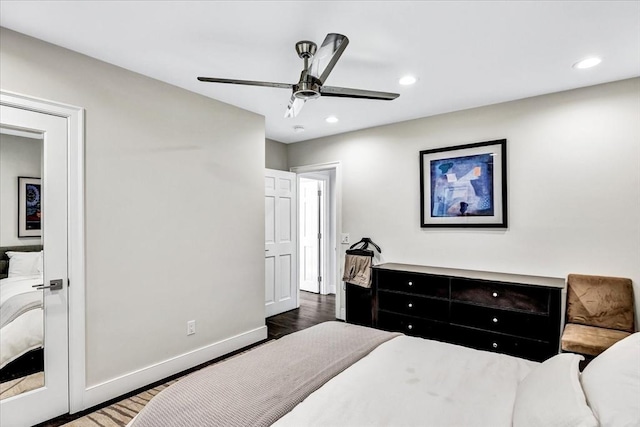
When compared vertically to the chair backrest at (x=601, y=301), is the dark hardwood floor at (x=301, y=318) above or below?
below

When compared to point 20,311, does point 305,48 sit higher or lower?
higher

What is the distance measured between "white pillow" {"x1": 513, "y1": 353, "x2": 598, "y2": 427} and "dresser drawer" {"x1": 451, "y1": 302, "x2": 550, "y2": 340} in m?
1.45

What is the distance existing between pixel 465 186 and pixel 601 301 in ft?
4.84

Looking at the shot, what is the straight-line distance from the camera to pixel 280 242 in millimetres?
4727

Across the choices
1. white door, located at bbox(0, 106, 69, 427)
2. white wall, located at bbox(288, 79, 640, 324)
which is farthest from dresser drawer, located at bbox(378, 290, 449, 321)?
white door, located at bbox(0, 106, 69, 427)

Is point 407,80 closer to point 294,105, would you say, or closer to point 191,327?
point 294,105

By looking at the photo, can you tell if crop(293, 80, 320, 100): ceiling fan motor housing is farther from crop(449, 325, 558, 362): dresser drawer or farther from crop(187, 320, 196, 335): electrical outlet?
crop(449, 325, 558, 362): dresser drawer

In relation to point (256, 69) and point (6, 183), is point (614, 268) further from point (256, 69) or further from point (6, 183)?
point (6, 183)

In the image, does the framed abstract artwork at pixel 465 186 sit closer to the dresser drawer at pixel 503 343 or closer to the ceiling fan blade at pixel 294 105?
the dresser drawer at pixel 503 343

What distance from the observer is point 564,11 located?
1822 mm

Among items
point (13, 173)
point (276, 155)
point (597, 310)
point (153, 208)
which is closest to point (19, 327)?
point (13, 173)

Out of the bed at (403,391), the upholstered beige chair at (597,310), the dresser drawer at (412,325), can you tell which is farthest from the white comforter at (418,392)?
the dresser drawer at (412,325)

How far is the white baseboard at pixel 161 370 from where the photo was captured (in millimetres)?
2369

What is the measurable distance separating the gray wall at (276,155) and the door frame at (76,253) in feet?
8.54
